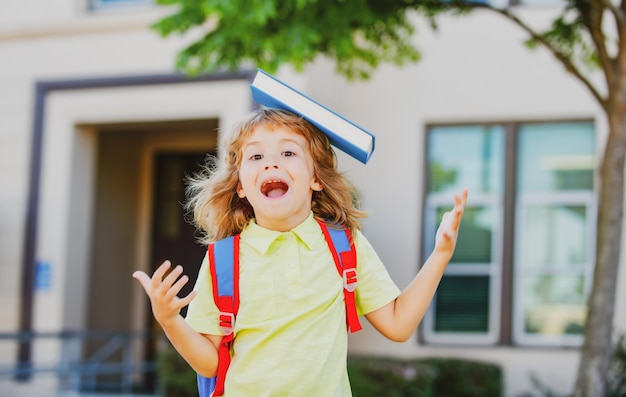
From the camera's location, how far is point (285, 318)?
9.53 feet

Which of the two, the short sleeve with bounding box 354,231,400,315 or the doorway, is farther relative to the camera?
the doorway

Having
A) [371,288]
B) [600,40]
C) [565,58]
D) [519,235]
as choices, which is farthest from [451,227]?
[519,235]

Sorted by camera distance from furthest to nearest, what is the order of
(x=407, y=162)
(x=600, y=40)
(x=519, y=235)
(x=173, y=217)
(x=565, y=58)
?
1. (x=173, y=217)
2. (x=407, y=162)
3. (x=519, y=235)
4. (x=565, y=58)
5. (x=600, y=40)

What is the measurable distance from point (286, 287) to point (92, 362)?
9220 mm

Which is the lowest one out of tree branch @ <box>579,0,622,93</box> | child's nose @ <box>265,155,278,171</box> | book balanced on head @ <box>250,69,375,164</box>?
child's nose @ <box>265,155,278,171</box>

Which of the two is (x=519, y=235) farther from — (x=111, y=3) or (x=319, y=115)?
(x=319, y=115)

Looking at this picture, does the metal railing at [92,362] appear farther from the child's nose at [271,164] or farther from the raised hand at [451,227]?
the raised hand at [451,227]

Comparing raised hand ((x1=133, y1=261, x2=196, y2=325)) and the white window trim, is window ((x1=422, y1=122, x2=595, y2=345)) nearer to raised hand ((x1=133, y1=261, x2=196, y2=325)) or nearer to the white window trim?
the white window trim

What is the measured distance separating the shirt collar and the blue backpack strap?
0.07 metres

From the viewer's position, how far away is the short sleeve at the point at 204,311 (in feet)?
9.63

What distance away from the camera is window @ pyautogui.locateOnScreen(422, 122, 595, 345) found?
34.3ft

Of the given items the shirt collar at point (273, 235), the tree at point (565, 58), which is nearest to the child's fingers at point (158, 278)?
the shirt collar at point (273, 235)

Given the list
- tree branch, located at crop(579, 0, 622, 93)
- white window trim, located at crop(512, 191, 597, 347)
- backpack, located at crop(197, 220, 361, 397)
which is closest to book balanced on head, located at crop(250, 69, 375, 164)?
backpack, located at crop(197, 220, 361, 397)

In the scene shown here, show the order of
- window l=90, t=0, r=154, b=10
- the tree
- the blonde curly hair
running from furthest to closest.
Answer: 1. window l=90, t=0, r=154, b=10
2. the tree
3. the blonde curly hair
